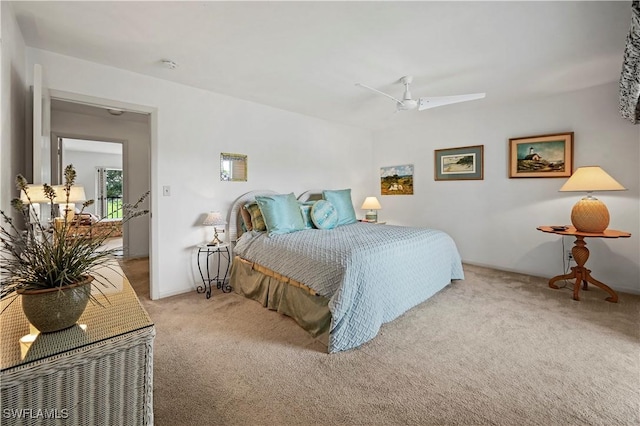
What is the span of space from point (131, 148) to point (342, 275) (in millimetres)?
4747

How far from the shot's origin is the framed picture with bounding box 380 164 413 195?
5.12 m

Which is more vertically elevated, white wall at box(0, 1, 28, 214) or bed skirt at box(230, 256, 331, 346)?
white wall at box(0, 1, 28, 214)

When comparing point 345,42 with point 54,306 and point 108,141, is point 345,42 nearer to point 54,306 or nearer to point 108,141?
point 54,306

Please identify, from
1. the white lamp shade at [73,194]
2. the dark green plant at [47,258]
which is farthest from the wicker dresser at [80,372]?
the white lamp shade at [73,194]

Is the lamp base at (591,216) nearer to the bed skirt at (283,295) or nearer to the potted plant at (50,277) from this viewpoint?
the bed skirt at (283,295)

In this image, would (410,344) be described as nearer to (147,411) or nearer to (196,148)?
(147,411)

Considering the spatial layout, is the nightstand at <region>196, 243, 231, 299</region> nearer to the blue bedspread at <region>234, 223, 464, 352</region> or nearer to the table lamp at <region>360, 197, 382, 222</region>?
the blue bedspread at <region>234, 223, 464, 352</region>

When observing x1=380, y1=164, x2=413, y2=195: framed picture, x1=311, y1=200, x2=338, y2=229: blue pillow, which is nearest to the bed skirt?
x1=311, y1=200, x2=338, y2=229: blue pillow

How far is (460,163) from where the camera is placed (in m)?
4.46

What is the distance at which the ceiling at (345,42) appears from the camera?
189 centimetres

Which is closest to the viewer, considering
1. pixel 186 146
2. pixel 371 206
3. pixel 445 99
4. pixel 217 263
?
pixel 445 99

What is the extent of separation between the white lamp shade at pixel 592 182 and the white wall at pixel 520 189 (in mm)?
555

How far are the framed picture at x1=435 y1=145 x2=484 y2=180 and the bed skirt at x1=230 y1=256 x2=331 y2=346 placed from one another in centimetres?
341

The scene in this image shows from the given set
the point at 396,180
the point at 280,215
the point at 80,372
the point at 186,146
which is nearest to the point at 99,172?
the point at 186,146
